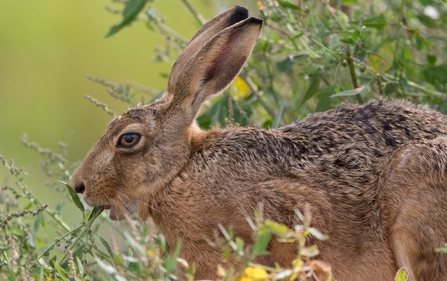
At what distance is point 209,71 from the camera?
19.2 feet

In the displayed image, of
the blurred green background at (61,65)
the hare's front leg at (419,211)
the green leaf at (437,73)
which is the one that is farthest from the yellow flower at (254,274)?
the blurred green background at (61,65)

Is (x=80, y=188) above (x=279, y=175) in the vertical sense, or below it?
above

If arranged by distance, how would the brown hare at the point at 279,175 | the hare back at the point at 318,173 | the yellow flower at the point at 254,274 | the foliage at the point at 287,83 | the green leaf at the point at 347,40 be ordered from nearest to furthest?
the yellow flower at the point at 254,274 < the brown hare at the point at 279,175 < the hare back at the point at 318,173 < the foliage at the point at 287,83 < the green leaf at the point at 347,40

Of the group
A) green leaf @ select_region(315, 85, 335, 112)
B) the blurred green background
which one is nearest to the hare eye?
green leaf @ select_region(315, 85, 335, 112)

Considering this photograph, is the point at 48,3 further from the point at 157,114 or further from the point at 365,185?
the point at 365,185

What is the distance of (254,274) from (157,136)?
2.29 meters

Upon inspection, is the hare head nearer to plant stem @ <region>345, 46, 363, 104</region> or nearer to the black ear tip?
the black ear tip

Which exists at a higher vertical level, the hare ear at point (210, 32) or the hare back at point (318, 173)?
the hare ear at point (210, 32)

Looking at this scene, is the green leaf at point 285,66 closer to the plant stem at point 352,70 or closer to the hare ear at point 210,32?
the plant stem at point 352,70

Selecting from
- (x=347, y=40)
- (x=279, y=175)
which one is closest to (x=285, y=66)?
(x=347, y=40)

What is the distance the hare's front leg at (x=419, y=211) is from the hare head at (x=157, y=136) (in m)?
1.45

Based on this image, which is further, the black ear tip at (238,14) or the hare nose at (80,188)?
the black ear tip at (238,14)

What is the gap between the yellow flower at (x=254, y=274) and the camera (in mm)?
3590

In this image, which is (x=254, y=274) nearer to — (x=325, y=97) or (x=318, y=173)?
(x=318, y=173)
